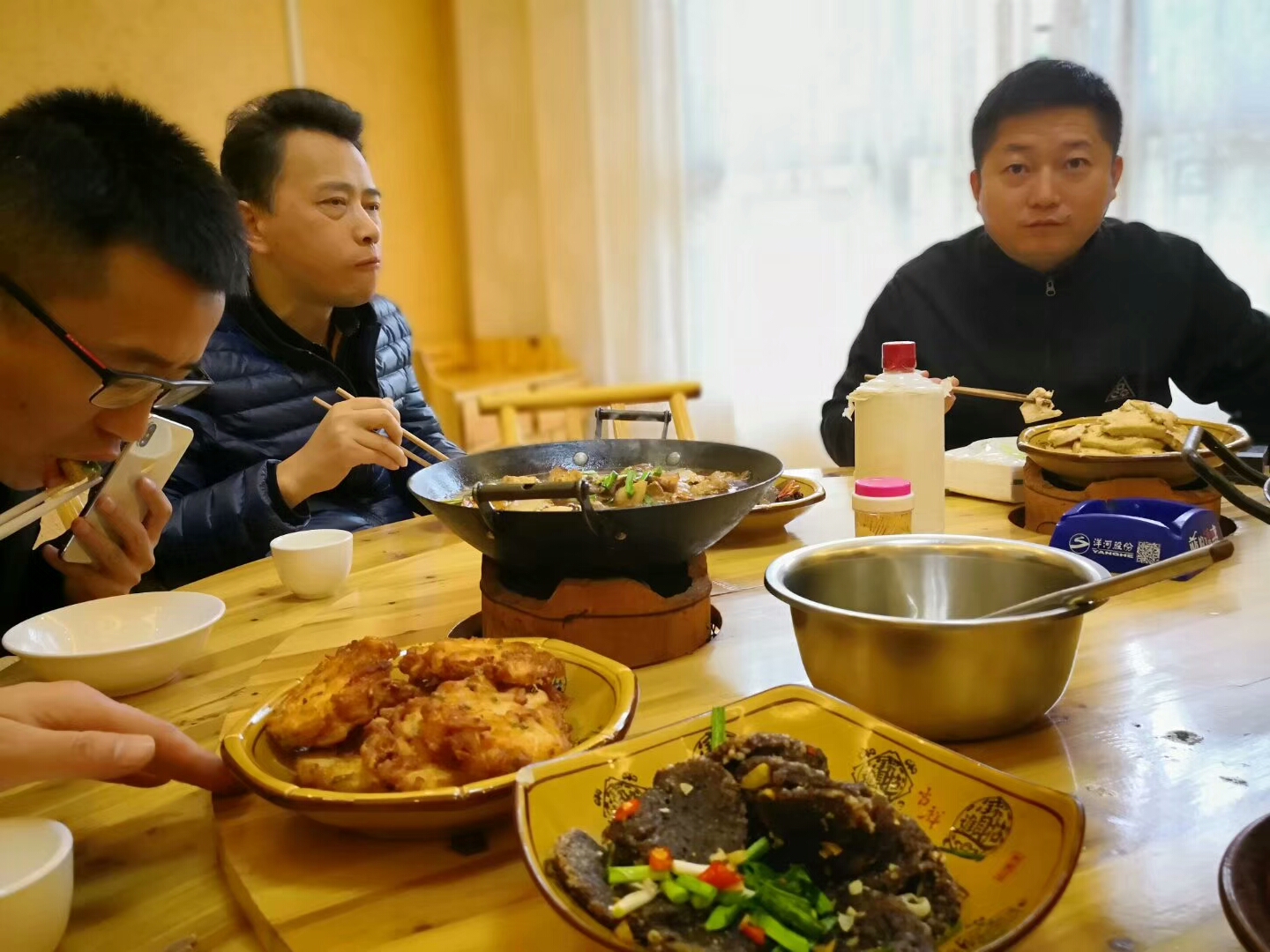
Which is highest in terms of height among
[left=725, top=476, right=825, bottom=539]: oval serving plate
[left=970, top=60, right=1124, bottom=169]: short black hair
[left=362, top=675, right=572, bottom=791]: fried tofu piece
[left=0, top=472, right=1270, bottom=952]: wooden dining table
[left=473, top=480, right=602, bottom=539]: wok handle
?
[left=970, top=60, right=1124, bottom=169]: short black hair

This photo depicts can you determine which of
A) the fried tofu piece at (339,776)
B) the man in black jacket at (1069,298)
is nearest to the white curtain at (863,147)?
the man in black jacket at (1069,298)

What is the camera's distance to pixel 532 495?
3.44ft

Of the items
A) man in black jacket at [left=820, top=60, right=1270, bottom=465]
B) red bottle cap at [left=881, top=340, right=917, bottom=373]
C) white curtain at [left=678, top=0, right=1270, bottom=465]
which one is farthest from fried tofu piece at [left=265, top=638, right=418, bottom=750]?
white curtain at [left=678, top=0, right=1270, bottom=465]

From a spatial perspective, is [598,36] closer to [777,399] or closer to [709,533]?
[777,399]

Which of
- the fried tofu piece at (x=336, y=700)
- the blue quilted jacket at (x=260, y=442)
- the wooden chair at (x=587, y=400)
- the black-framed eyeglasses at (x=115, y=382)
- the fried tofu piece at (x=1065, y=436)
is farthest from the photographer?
the wooden chair at (x=587, y=400)

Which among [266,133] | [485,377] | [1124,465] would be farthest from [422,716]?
[485,377]

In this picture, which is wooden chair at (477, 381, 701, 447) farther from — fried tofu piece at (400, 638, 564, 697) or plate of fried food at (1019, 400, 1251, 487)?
fried tofu piece at (400, 638, 564, 697)

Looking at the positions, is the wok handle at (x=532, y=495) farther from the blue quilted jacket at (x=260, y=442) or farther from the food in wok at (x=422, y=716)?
the blue quilted jacket at (x=260, y=442)

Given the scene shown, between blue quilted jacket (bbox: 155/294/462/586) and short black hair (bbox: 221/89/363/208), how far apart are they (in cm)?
29

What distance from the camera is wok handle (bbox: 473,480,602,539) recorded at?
105 centimetres

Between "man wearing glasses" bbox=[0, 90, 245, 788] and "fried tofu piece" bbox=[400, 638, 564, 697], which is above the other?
"man wearing glasses" bbox=[0, 90, 245, 788]

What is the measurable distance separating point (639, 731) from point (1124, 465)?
978 mm

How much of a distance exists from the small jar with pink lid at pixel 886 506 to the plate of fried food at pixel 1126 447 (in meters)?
0.36

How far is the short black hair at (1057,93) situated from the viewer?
2.38m
